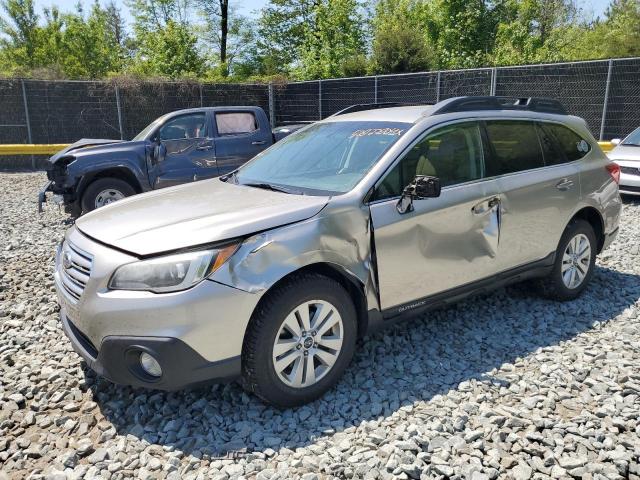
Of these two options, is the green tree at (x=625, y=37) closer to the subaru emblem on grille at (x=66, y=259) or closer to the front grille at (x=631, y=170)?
the front grille at (x=631, y=170)

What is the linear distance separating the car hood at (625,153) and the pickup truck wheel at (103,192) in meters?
8.33

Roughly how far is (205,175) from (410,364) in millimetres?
6022

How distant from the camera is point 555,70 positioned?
510 inches

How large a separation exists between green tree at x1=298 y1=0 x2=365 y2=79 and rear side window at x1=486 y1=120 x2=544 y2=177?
21.7 m

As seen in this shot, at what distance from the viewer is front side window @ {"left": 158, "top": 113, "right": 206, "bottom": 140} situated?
28.5 feet

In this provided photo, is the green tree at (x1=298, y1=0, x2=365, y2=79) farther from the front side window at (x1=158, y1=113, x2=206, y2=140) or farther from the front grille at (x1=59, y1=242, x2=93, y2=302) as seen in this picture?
the front grille at (x1=59, y1=242, x2=93, y2=302)

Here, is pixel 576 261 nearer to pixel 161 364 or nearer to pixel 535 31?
pixel 161 364

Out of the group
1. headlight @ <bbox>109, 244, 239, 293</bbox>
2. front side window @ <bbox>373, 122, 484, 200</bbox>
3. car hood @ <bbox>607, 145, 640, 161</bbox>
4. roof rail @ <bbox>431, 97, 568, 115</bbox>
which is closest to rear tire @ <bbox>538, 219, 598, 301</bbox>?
roof rail @ <bbox>431, 97, 568, 115</bbox>

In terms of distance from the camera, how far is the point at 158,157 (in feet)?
27.0

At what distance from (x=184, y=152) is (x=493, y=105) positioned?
18.6ft

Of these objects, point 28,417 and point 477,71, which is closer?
point 28,417

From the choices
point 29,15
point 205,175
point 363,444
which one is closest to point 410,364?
point 363,444

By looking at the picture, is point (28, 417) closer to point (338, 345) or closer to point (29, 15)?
point (338, 345)

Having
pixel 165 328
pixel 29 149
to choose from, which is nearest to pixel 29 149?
pixel 29 149
